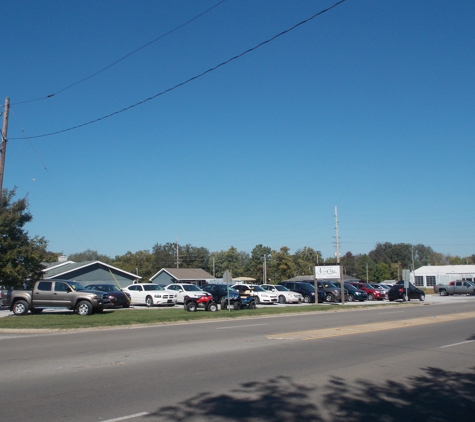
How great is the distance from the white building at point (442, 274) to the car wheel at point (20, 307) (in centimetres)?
7091

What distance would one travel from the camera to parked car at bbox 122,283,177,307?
33.1 meters

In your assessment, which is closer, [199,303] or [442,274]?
[199,303]

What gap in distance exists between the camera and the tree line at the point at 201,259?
2695cm

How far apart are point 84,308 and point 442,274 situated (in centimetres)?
7083

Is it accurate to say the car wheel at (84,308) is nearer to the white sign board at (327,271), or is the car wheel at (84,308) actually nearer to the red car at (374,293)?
the white sign board at (327,271)

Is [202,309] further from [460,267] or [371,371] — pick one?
[460,267]

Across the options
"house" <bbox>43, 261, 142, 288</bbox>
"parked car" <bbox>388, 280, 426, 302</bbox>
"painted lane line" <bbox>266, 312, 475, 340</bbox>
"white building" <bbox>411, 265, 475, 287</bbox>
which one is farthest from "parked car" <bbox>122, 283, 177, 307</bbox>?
"white building" <bbox>411, 265, 475, 287</bbox>

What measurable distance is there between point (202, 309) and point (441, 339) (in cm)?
1644

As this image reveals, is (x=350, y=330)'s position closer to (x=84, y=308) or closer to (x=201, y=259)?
(x=84, y=308)

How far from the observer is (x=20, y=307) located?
24.8 metres

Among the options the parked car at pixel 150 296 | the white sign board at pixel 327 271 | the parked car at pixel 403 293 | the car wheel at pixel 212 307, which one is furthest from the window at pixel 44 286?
the parked car at pixel 403 293

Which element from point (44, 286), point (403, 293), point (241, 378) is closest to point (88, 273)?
point (44, 286)

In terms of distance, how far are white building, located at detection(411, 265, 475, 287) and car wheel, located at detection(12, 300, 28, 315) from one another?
7091 cm

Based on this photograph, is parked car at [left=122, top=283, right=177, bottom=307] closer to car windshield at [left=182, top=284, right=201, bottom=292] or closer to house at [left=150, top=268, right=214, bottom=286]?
car windshield at [left=182, top=284, right=201, bottom=292]
